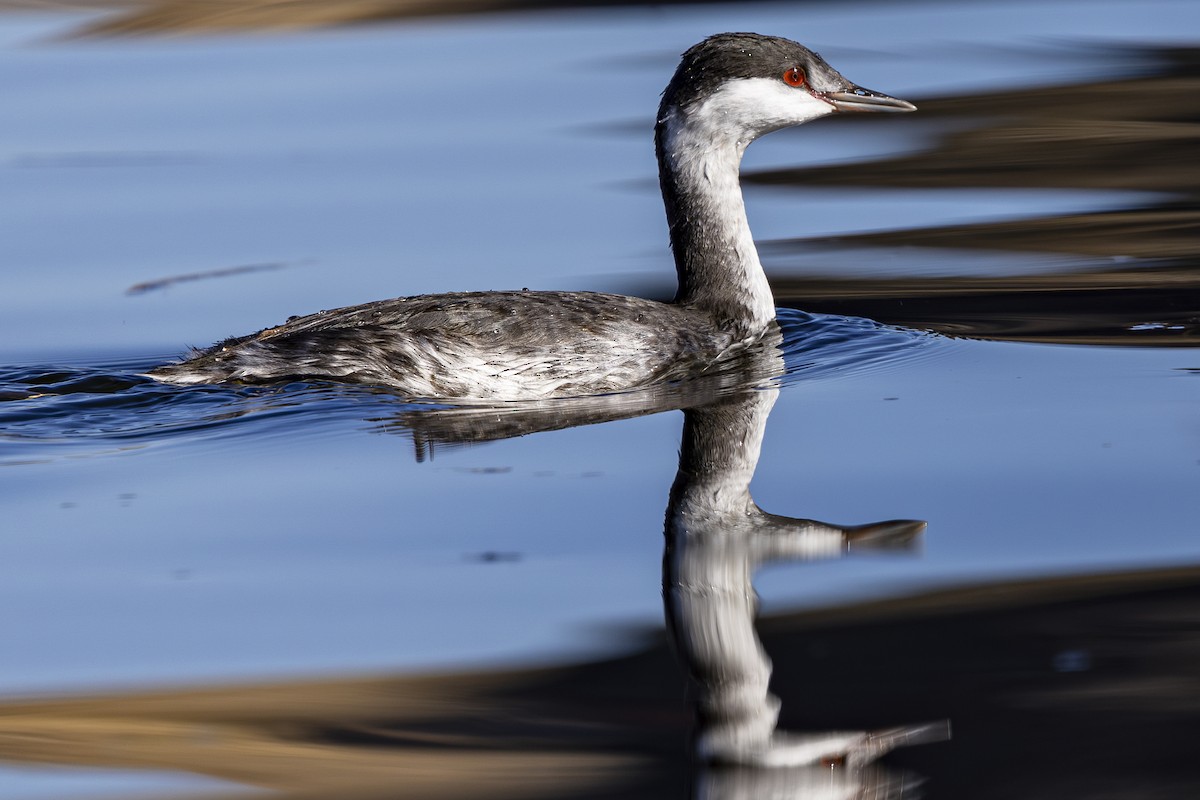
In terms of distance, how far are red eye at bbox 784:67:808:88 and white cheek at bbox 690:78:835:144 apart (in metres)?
0.03

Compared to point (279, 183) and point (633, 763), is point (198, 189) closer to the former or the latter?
point (279, 183)

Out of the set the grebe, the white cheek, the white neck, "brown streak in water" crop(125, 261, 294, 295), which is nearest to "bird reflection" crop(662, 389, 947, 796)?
the grebe

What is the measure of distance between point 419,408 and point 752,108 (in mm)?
2209

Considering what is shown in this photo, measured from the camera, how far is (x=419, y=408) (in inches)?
294

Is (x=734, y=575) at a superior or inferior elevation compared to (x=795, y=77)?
inferior

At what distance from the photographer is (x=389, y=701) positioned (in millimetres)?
4566

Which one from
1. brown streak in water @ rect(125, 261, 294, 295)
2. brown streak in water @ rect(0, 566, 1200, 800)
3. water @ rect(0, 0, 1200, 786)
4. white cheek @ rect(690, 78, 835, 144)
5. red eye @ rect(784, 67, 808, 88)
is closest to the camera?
brown streak in water @ rect(0, 566, 1200, 800)

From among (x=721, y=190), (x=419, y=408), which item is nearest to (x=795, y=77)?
(x=721, y=190)

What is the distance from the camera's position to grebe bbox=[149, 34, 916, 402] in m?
7.52

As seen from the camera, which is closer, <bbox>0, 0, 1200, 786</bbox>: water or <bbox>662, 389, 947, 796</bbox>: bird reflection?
<bbox>662, 389, 947, 796</bbox>: bird reflection

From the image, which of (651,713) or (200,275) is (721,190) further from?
(651,713)

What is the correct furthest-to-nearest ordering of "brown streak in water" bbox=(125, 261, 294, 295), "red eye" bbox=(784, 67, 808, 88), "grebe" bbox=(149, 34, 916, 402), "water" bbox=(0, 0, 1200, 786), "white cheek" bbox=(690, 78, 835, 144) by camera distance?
"brown streak in water" bbox=(125, 261, 294, 295)
"red eye" bbox=(784, 67, 808, 88)
"white cheek" bbox=(690, 78, 835, 144)
"grebe" bbox=(149, 34, 916, 402)
"water" bbox=(0, 0, 1200, 786)

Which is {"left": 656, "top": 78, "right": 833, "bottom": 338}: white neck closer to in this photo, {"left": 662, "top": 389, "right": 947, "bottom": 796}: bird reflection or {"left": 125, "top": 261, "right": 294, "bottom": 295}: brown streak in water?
{"left": 662, "top": 389, "right": 947, "bottom": 796}: bird reflection

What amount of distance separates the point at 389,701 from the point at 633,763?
2.38 feet
